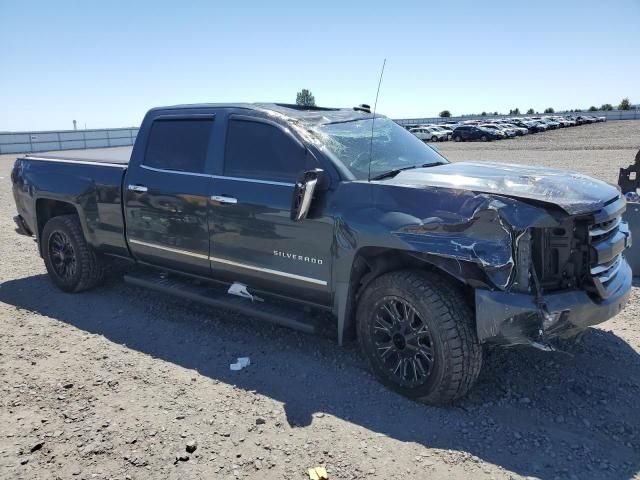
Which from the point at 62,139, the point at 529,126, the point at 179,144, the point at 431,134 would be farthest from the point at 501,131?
the point at 179,144

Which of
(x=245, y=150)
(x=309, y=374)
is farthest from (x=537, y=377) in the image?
(x=245, y=150)

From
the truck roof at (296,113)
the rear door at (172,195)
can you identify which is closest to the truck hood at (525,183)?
the truck roof at (296,113)

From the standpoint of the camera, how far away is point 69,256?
19.3 feet

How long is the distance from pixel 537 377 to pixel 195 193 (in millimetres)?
3046

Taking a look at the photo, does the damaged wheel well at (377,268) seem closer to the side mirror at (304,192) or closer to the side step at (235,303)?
the side step at (235,303)

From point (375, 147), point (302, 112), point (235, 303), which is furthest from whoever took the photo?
point (302, 112)

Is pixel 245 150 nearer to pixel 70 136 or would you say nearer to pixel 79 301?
pixel 79 301

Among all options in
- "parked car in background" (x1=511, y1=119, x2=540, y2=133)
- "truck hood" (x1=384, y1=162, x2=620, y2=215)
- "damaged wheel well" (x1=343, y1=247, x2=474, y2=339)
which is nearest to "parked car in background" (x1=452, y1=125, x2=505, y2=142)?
"parked car in background" (x1=511, y1=119, x2=540, y2=133)

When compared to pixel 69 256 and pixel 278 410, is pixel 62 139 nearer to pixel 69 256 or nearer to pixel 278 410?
pixel 69 256

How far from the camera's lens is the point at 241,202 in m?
4.20

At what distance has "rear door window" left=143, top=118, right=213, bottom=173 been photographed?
466 centimetres

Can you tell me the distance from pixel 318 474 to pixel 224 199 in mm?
2278

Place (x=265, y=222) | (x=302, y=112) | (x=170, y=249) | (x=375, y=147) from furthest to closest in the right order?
(x=170, y=249), (x=302, y=112), (x=375, y=147), (x=265, y=222)

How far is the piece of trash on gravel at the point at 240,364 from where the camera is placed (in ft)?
13.5
